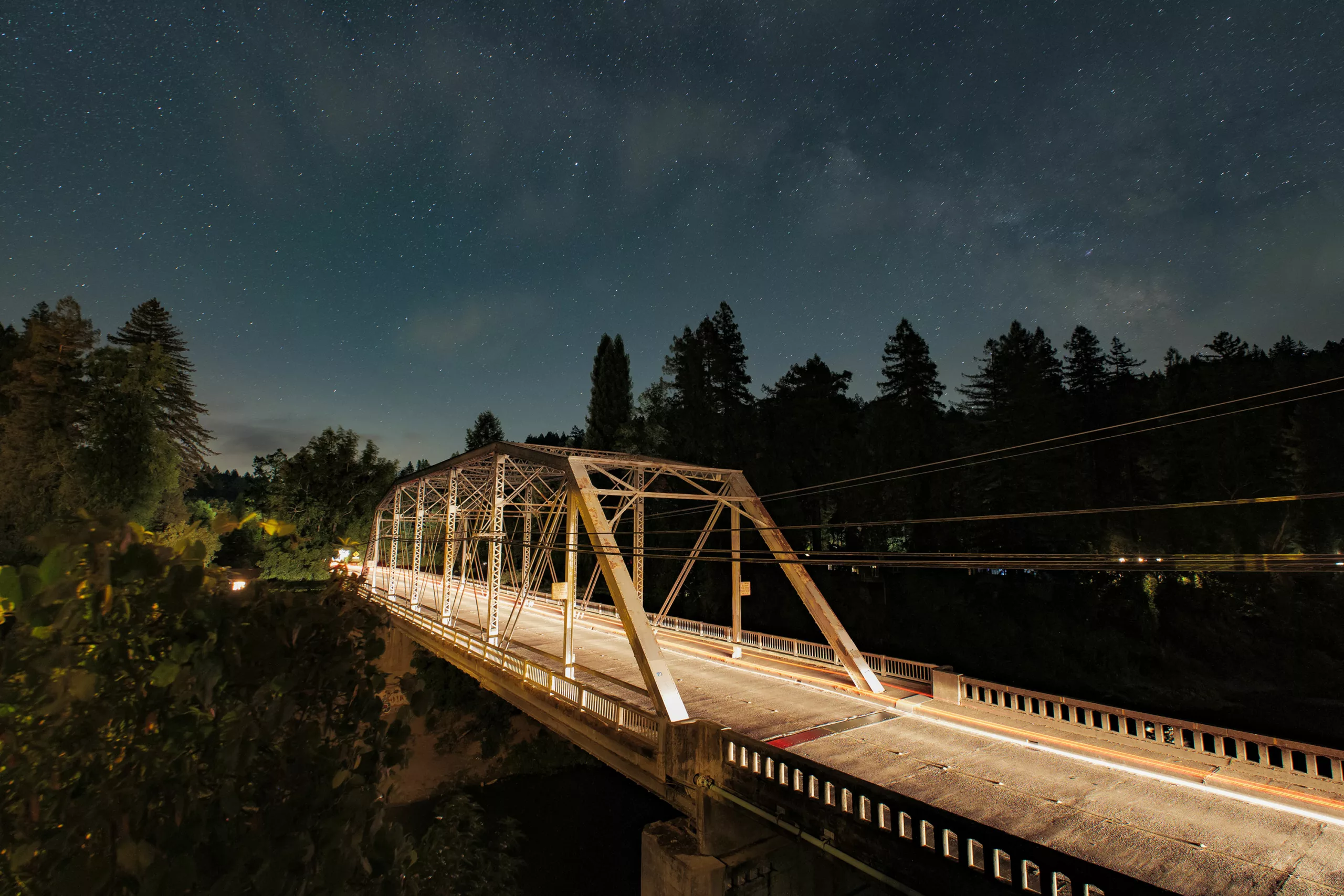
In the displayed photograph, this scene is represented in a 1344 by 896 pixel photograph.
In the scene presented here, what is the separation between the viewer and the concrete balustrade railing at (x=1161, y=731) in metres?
9.55

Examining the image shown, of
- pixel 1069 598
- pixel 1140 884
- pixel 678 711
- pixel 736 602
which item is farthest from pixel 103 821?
pixel 1069 598

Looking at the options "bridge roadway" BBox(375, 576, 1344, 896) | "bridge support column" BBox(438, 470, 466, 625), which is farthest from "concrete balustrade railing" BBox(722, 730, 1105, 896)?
"bridge support column" BBox(438, 470, 466, 625)

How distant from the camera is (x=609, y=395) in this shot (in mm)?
51875

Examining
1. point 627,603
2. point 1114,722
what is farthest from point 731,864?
point 1114,722

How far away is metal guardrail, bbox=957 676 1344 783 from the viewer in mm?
9500

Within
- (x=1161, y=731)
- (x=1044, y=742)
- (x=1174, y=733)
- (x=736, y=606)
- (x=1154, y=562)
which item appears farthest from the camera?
(x=736, y=606)

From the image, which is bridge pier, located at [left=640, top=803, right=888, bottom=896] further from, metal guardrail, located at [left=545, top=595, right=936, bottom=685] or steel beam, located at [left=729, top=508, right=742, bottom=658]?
steel beam, located at [left=729, top=508, right=742, bottom=658]

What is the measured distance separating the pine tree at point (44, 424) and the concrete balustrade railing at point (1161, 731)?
145 feet

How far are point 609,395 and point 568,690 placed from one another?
38.4 m

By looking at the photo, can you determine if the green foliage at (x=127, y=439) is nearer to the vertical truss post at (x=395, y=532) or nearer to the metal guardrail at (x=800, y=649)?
Answer: the vertical truss post at (x=395, y=532)

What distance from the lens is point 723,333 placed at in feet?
164

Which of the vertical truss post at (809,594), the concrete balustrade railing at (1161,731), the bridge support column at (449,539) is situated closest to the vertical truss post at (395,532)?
the bridge support column at (449,539)

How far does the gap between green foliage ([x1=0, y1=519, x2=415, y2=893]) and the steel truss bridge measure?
0.51 meters

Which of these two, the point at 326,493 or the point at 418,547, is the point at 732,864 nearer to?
the point at 418,547
